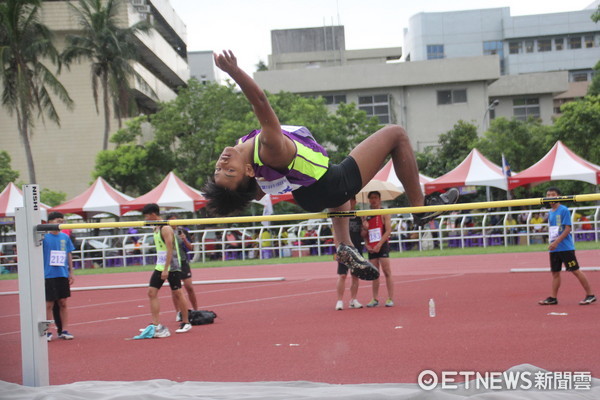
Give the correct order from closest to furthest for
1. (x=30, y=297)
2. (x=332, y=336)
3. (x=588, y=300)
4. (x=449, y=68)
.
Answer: (x=30, y=297) < (x=332, y=336) < (x=588, y=300) < (x=449, y=68)

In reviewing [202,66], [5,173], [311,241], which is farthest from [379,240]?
[202,66]

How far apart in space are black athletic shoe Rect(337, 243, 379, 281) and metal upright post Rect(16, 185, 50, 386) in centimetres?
244

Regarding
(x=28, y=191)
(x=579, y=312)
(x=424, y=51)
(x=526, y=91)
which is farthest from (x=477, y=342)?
(x=424, y=51)

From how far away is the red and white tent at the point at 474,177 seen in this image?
65.4 ft

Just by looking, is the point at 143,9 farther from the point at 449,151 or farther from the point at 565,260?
the point at 565,260

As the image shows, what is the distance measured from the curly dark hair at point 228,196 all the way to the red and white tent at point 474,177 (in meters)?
15.6

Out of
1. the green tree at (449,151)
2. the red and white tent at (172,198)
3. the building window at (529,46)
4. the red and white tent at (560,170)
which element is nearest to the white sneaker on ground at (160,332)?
the red and white tent at (172,198)

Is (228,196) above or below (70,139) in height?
below

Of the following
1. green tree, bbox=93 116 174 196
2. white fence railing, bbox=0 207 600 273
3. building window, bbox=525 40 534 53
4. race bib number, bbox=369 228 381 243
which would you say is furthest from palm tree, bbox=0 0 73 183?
building window, bbox=525 40 534 53

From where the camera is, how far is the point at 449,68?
39312 mm

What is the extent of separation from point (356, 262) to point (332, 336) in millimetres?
3323

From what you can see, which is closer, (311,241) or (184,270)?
(184,270)

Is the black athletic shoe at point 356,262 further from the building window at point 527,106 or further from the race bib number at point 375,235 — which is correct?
the building window at point 527,106

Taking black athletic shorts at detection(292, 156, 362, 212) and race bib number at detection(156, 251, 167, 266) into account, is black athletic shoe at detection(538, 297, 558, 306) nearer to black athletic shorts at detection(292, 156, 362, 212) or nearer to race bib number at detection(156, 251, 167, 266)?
race bib number at detection(156, 251, 167, 266)
